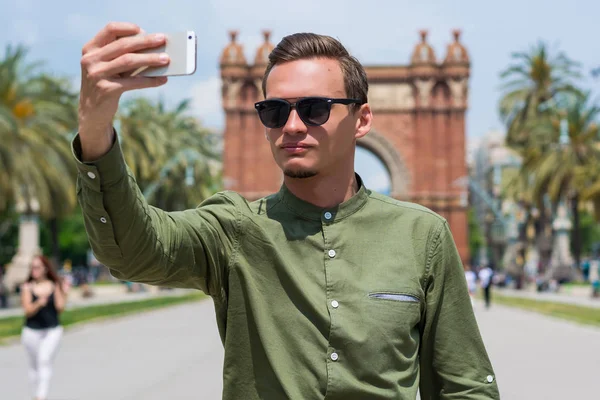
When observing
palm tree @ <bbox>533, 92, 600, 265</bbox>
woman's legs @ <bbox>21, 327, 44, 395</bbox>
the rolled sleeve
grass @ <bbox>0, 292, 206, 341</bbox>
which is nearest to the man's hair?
the rolled sleeve

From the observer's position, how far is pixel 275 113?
2375mm

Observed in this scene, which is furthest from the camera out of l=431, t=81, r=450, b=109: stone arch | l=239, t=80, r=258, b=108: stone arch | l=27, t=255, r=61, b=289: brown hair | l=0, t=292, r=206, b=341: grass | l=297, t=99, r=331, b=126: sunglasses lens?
l=239, t=80, r=258, b=108: stone arch

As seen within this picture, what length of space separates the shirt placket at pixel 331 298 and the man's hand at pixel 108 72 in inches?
27.6

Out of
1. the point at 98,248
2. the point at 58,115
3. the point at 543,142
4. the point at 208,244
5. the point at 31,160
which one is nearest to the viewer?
the point at 98,248

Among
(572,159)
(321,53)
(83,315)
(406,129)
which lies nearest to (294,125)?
(321,53)

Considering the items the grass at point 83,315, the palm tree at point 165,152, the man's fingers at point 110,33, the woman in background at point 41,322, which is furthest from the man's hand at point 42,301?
the palm tree at point 165,152

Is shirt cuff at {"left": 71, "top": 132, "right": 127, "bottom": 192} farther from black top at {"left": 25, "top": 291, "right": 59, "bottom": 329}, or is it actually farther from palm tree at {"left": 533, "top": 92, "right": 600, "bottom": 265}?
palm tree at {"left": 533, "top": 92, "right": 600, "bottom": 265}

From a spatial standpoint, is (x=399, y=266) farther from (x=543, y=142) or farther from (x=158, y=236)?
(x=543, y=142)

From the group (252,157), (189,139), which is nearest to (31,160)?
(189,139)

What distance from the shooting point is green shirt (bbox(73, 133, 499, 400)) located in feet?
7.40

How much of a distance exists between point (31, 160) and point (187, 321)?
7.39 meters

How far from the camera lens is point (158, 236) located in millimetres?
2146

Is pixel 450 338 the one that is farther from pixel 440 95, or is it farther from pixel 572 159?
pixel 440 95

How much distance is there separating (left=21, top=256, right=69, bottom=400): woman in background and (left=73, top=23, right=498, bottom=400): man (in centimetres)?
730
